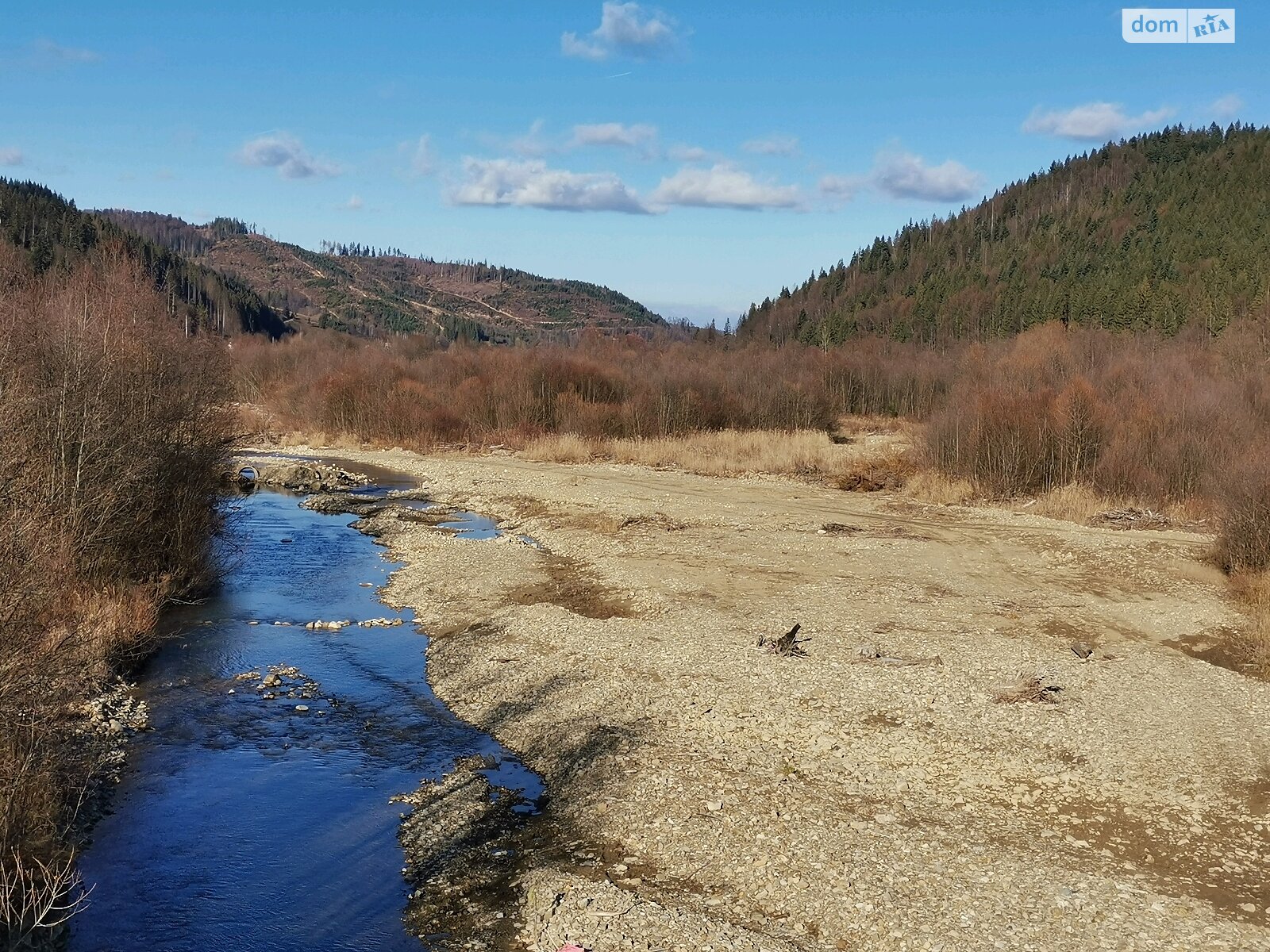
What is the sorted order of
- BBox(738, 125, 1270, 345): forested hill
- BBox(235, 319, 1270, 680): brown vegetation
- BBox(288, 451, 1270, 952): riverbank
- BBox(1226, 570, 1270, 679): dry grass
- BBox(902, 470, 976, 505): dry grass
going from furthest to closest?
BBox(738, 125, 1270, 345): forested hill
BBox(902, 470, 976, 505): dry grass
BBox(235, 319, 1270, 680): brown vegetation
BBox(1226, 570, 1270, 679): dry grass
BBox(288, 451, 1270, 952): riverbank

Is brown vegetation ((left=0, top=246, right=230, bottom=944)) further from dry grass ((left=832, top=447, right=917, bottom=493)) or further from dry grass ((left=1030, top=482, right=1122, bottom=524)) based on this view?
dry grass ((left=1030, top=482, right=1122, bottom=524))

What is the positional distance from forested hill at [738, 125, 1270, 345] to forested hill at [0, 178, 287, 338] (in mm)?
79250

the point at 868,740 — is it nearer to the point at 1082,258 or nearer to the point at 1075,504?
the point at 1075,504

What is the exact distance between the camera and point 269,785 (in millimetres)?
13789

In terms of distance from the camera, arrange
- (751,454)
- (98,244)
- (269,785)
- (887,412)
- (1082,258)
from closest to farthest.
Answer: (269,785), (751,454), (887,412), (98,244), (1082,258)

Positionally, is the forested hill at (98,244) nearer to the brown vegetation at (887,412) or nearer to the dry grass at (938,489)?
the brown vegetation at (887,412)

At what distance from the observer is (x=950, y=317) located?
121m

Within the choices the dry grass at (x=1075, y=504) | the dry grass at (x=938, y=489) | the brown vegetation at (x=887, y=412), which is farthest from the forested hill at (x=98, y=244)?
the dry grass at (x=1075, y=504)

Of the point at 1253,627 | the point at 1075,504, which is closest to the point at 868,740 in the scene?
the point at 1253,627

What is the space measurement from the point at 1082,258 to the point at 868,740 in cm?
11972

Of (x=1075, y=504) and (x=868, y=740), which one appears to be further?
(x=1075, y=504)

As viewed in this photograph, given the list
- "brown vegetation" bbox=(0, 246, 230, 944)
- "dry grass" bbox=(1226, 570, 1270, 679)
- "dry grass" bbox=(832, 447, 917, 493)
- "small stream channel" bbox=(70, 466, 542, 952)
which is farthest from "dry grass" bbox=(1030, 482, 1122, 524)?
"brown vegetation" bbox=(0, 246, 230, 944)

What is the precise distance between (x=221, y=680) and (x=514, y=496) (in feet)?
80.0

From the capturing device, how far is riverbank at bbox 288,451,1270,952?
1027 cm
